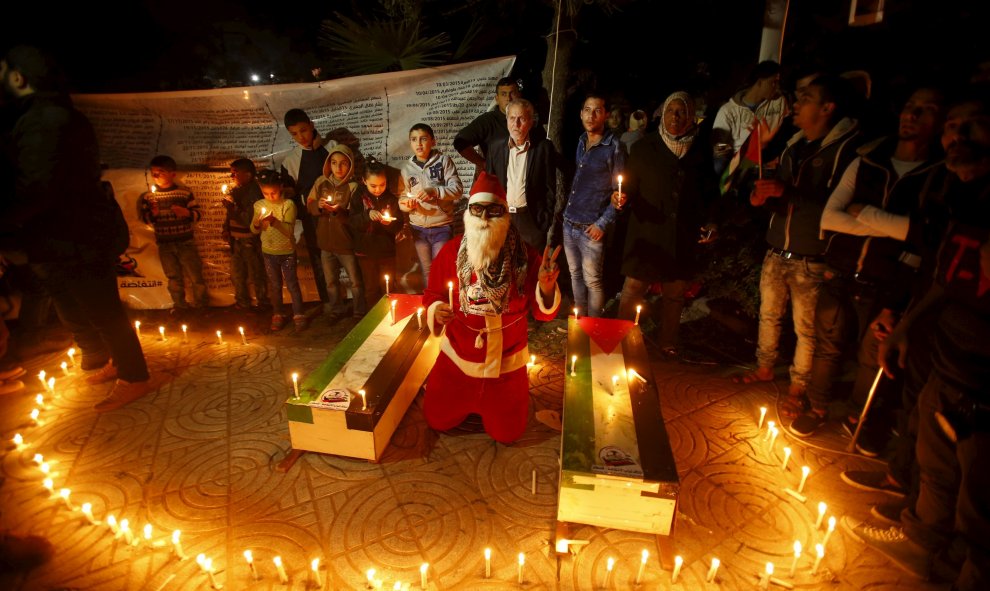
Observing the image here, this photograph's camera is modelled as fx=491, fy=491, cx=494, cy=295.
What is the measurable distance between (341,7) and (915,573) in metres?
13.0

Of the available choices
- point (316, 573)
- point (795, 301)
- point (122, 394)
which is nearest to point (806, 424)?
point (795, 301)

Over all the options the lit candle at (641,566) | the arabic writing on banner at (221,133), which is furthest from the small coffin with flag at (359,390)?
the arabic writing on banner at (221,133)

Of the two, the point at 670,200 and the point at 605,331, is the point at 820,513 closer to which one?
the point at 605,331

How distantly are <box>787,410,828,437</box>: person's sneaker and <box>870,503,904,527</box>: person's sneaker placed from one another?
0.86m

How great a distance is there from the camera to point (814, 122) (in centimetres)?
398

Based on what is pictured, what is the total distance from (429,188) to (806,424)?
4.53 m

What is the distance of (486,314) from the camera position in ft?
13.0

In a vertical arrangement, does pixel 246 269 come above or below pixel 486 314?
below

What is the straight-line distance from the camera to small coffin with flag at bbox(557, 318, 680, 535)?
9.91ft

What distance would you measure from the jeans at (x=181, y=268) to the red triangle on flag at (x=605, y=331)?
522cm

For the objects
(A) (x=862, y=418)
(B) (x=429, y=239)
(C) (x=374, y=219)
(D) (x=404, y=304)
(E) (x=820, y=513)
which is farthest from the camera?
(B) (x=429, y=239)

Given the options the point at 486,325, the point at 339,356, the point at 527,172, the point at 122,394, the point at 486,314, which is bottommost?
the point at 122,394

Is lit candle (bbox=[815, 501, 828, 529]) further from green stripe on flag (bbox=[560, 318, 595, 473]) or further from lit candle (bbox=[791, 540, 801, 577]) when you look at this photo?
green stripe on flag (bbox=[560, 318, 595, 473])

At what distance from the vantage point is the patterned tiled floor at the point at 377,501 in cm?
302
